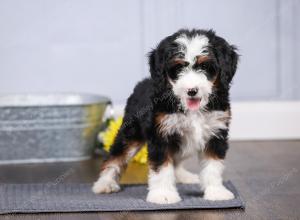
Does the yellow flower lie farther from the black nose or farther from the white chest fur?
the black nose

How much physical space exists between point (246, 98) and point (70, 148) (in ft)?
4.51

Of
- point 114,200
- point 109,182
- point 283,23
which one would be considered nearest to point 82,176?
point 109,182

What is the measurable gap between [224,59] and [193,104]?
8.7 inches

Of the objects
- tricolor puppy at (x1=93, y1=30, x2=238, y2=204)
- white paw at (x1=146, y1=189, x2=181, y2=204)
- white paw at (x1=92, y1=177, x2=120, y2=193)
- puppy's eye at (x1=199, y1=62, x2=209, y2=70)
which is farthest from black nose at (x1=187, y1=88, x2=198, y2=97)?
white paw at (x1=92, y1=177, x2=120, y2=193)

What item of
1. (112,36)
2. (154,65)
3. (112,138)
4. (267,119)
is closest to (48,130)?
(112,138)

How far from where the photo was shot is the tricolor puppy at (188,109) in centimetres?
238

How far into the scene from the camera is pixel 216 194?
8.30 ft

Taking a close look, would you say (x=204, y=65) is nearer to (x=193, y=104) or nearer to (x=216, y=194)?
(x=193, y=104)

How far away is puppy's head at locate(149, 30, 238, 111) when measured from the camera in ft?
7.77

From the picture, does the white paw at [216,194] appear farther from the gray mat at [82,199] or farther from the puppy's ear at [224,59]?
the puppy's ear at [224,59]

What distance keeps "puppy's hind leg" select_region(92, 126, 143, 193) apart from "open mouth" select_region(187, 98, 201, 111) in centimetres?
41

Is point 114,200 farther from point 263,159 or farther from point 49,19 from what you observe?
point 49,19

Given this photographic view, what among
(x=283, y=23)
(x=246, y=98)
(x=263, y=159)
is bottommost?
(x=263, y=159)

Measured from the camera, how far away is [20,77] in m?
4.23
